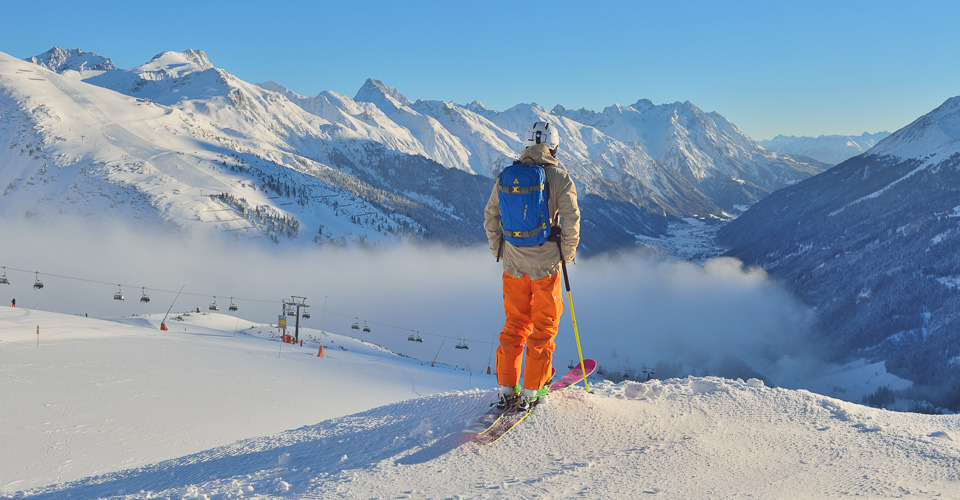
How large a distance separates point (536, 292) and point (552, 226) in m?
0.84

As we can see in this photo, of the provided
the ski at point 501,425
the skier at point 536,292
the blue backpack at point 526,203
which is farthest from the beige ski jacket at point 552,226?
the ski at point 501,425

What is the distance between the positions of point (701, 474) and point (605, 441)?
3.36 feet

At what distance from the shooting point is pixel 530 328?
7023mm

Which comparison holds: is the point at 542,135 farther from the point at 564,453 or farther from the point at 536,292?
the point at 564,453

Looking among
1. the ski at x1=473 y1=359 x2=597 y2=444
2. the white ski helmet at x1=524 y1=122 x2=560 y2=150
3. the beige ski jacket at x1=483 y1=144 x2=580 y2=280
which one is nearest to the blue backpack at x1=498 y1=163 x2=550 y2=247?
the beige ski jacket at x1=483 y1=144 x2=580 y2=280

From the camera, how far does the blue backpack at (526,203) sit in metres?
6.67

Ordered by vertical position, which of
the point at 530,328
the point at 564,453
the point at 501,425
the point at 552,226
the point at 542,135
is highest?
the point at 542,135

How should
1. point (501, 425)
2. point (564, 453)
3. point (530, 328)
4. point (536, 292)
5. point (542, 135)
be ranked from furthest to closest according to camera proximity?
point (542, 135) → point (530, 328) → point (536, 292) → point (501, 425) → point (564, 453)

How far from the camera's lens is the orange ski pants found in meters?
6.79

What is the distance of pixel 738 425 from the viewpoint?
6.40 m

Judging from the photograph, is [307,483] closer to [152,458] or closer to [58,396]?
[152,458]

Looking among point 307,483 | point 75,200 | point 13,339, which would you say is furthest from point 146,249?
point 307,483

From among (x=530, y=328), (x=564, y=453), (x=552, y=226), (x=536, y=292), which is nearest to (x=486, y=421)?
(x=564, y=453)

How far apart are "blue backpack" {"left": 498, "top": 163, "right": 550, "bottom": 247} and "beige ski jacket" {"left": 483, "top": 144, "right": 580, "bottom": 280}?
0.39 ft
